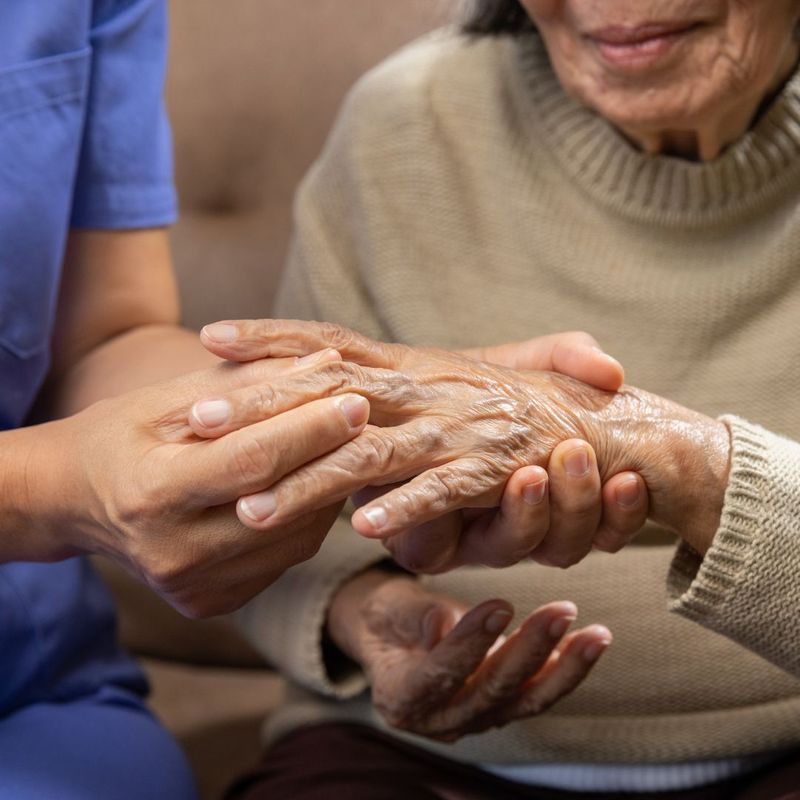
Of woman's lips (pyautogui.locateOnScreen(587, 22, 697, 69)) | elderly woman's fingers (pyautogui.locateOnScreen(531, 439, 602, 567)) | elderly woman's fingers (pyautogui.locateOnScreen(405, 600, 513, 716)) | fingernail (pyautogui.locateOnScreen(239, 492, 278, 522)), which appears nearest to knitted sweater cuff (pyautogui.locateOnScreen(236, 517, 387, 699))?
elderly woman's fingers (pyautogui.locateOnScreen(405, 600, 513, 716))

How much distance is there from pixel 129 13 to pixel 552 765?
74 centimetres

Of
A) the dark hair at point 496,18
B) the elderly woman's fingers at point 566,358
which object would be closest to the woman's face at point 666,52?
the dark hair at point 496,18

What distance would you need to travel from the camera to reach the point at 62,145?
0.96 meters

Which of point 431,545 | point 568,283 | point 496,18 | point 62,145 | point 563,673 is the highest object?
point 496,18

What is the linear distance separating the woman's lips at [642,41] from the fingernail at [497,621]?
1.50ft

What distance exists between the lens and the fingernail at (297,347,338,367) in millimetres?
806

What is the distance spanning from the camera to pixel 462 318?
115 cm

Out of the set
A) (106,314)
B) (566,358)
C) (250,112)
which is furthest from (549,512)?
(250,112)

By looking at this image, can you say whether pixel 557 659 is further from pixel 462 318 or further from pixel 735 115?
pixel 735 115

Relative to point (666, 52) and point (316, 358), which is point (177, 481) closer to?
point (316, 358)

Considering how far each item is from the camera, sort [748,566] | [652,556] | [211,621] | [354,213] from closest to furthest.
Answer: [748,566] → [652,556] → [354,213] → [211,621]

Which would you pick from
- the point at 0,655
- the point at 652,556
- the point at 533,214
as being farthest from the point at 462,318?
the point at 0,655

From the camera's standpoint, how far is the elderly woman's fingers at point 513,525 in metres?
0.81

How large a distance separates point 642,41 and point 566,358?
27 cm
